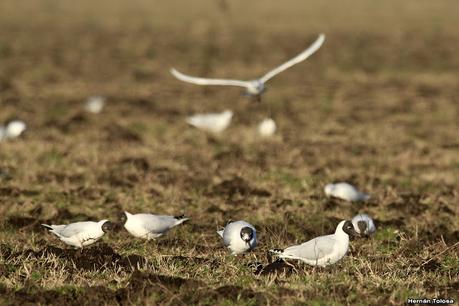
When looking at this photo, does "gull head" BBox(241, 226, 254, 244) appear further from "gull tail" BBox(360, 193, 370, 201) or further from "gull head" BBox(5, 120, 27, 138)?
Answer: "gull head" BBox(5, 120, 27, 138)

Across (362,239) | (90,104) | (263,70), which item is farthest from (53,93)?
(362,239)

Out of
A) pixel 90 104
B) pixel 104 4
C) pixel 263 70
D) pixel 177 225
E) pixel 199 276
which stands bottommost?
pixel 104 4

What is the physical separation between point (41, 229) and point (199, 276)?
10.9ft

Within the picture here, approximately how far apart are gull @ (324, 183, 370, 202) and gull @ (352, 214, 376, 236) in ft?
5.96

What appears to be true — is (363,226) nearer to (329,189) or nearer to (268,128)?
(329,189)

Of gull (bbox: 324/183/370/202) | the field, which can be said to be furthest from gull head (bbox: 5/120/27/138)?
gull (bbox: 324/183/370/202)

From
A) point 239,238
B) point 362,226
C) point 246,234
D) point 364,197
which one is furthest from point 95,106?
point 246,234

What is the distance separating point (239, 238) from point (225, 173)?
5.46 m

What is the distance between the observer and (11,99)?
74.3 feet

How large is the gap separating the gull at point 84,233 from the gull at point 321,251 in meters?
2.08

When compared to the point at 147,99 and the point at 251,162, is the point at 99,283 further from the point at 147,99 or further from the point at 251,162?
the point at 147,99

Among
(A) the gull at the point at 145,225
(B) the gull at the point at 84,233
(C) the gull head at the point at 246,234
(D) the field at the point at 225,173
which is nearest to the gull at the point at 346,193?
(D) the field at the point at 225,173

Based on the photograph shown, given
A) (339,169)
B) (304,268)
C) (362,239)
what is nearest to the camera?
(304,268)

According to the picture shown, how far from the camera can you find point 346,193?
1192 centimetres
